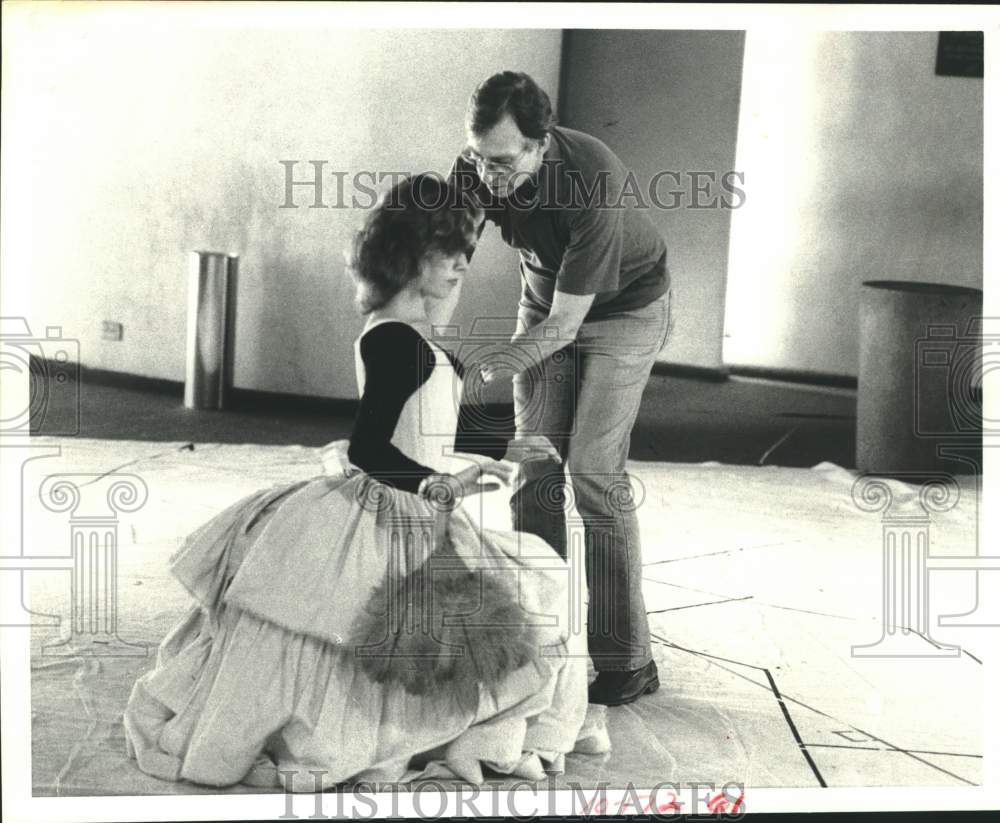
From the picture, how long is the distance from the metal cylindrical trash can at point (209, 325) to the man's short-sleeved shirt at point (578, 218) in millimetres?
2043

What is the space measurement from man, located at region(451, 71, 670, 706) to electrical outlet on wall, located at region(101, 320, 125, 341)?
1.96 meters

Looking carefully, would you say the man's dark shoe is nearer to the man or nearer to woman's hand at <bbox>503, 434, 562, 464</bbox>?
the man

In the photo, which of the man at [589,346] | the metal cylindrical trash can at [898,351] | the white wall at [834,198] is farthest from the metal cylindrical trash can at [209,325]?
the metal cylindrical trash can at [898,351]

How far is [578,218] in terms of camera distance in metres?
2.85

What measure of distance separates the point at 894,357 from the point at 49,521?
296 cm

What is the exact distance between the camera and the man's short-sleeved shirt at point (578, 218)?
9.29 ft

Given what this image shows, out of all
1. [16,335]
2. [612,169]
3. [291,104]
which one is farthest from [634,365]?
[291,104]

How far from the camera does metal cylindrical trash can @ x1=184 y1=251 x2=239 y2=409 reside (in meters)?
4.70

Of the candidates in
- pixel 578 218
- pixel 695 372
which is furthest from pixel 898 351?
pixel 578 218

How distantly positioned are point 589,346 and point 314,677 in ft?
3.21

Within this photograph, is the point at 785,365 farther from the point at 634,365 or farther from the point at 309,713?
the point at 309,713

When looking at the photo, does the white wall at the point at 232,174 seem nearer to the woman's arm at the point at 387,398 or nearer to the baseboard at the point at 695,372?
the baseboard at the point at 695,372

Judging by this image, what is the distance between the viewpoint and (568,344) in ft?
9.68

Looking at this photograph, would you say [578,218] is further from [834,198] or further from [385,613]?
[834,198]
